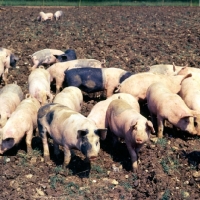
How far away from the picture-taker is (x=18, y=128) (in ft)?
20.4

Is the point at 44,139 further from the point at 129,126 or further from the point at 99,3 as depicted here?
the point at 99,3

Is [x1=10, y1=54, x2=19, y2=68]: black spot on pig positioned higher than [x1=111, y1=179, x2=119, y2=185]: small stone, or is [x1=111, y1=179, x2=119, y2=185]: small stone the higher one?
[x1=10, y1=54, x2=19, y2=68]: black spot on pig

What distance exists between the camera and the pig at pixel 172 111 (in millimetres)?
6441

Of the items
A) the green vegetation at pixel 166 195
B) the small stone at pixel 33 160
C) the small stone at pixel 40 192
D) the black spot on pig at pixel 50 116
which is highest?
the black spot on pig at pixel 50 116

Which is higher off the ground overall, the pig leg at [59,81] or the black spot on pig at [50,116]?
the black spot on pig at [50,116]

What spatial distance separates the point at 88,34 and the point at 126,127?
9112 mm

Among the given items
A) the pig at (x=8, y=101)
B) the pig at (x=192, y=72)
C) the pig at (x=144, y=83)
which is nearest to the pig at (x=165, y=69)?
the pig at (x=192, y=72)

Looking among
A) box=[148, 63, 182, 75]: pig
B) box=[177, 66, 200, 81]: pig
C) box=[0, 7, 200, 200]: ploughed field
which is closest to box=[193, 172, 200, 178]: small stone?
box=[0, 7, 200, 200]: ploughed field

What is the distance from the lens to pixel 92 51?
11.6 m

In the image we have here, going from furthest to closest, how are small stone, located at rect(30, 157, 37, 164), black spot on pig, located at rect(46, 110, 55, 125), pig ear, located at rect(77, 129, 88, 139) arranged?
small stone, located at rect(30, 157, 37, 164) → black spot on pig, located at rect(46, 110, 55, 125) → pig ear, located at rect(77, 129, 88, 139)

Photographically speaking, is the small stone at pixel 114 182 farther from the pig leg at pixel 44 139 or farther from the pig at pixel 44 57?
the pig at pixel 44 57

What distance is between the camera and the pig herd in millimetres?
5473

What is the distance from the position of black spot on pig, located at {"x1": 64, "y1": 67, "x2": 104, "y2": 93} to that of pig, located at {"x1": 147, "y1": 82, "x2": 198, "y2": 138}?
1.86 m

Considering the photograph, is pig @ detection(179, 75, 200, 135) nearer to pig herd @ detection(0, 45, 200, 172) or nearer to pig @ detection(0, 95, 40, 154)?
pig herd @ detection(0, 45, 200, 172)
